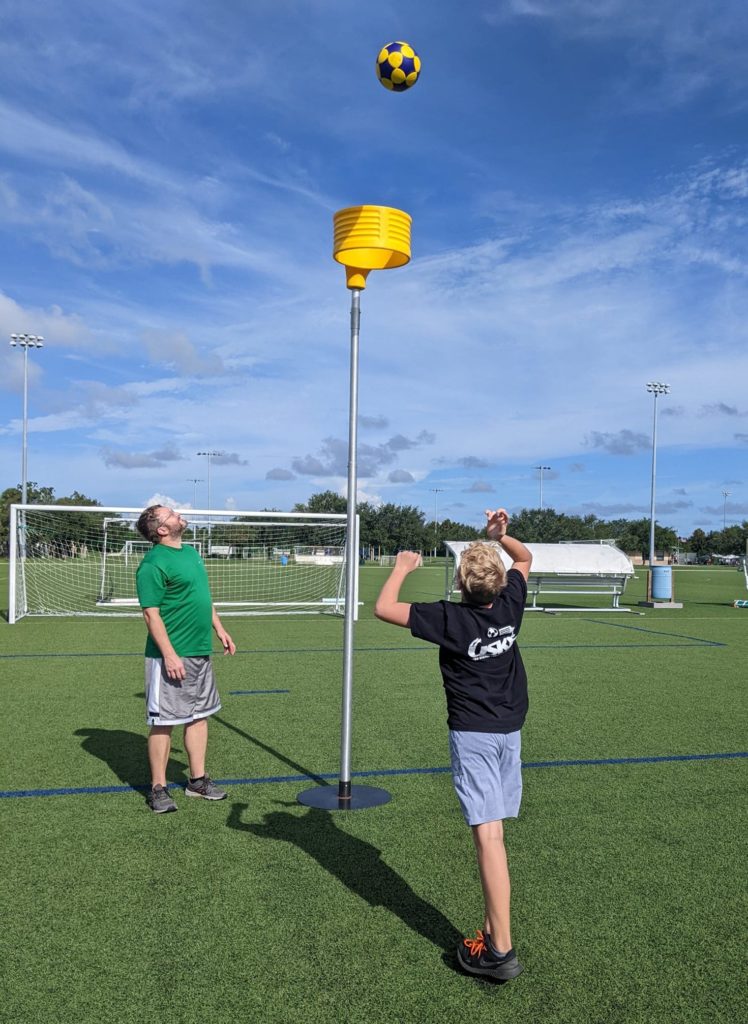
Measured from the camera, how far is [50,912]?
12.3 ft

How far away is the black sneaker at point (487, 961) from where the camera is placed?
3.19 meters

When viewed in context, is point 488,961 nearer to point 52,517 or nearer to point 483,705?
point 483,705

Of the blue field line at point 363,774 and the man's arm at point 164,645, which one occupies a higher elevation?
the man's arm at point 164,645

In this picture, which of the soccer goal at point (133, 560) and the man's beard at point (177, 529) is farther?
the soccer goal at point (133, 560)

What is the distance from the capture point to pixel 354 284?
17.9 ft

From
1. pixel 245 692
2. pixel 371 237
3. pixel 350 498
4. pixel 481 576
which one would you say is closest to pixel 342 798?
pixel 350 498

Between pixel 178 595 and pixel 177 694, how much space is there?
589 mm

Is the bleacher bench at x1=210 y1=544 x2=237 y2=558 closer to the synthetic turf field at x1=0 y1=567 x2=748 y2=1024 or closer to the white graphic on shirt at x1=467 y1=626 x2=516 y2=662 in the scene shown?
the synthetic turf field at x1=0 y1=567 x2=748 y2=1024

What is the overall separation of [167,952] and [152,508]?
265 centimetres

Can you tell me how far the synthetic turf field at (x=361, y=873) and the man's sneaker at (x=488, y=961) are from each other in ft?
0.17

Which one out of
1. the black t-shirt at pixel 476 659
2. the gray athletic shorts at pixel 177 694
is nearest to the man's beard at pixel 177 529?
the gray athletic shorts at pixel 177 694

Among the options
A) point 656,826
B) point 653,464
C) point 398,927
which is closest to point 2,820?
point 398,927

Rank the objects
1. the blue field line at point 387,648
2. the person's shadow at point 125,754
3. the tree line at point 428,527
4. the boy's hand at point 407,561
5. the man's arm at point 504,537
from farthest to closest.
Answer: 1. the tree line at point 428,527
2. the blue field line at point 387,648
3. the person's shadow at point 125,754
4. the man's arm at point 504,537
5. the boy's hand at point 407,561

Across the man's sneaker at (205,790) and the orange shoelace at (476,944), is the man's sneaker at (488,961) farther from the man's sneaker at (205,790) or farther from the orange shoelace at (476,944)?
the man's sneaker at (205,790)
